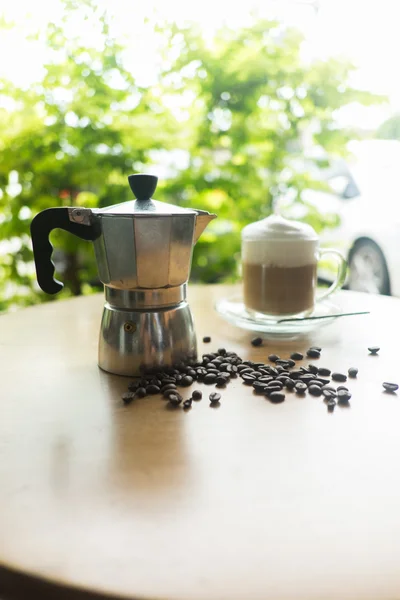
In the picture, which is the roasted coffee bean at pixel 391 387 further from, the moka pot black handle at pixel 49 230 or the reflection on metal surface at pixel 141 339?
the moka pot black handle at pixel 49 230

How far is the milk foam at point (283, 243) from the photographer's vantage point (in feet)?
3.29

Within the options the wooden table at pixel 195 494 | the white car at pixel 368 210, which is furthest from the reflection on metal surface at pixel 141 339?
the white car at pixel 368 210

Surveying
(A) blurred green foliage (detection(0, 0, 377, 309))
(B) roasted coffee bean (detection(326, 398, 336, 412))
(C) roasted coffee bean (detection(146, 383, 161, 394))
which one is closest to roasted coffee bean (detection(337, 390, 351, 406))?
(B) roasted coffee bean (detection(326, 398, 336, 412))

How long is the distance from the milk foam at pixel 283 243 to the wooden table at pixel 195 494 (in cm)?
33

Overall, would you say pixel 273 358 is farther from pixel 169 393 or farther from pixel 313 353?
pixel 169 393

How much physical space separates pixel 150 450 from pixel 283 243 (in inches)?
23.1

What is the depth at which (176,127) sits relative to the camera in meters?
1.98

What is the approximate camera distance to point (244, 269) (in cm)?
108

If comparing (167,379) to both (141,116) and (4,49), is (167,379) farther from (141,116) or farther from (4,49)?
(4,49)

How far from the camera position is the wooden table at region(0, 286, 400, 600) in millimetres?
346

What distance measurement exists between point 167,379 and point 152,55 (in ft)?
5.45

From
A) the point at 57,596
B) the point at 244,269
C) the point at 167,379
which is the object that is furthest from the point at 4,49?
the point at 57,596

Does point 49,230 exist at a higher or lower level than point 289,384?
higher

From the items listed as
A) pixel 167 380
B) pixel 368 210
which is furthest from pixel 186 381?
pixel 368 210
